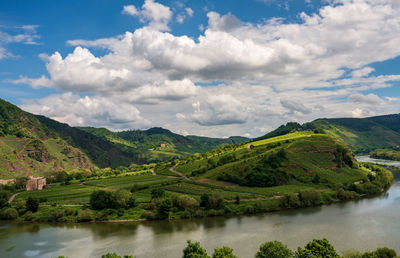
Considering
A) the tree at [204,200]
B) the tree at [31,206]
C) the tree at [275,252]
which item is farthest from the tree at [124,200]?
the tree at [275,252]

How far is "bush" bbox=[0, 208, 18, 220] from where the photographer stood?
400 feet

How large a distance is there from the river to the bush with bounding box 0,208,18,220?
26.9 ft

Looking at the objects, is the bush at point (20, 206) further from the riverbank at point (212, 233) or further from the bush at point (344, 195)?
the bush at point (344, 195)

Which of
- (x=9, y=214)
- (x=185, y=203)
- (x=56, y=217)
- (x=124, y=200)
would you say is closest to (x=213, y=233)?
(x=185, y=203)

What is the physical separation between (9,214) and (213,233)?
305ft

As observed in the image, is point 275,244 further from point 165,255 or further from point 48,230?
point 48,230

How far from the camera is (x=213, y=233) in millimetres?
89188

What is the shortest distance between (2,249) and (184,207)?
203 feet

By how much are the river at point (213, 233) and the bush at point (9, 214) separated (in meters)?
8.21

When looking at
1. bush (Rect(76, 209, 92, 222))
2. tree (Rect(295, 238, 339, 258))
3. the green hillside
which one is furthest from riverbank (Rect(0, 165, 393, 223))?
tree (Rect(295, 238, 339, 258))

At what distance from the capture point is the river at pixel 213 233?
255 ft

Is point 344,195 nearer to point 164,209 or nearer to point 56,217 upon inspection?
point 164,209

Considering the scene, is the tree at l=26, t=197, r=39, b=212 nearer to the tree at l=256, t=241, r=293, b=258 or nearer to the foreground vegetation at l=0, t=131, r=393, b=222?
the foreground vegetation at l=0, t=131, r=393, b=222

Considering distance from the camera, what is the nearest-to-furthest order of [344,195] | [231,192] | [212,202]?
[212,202], [344,195], [231,192]
